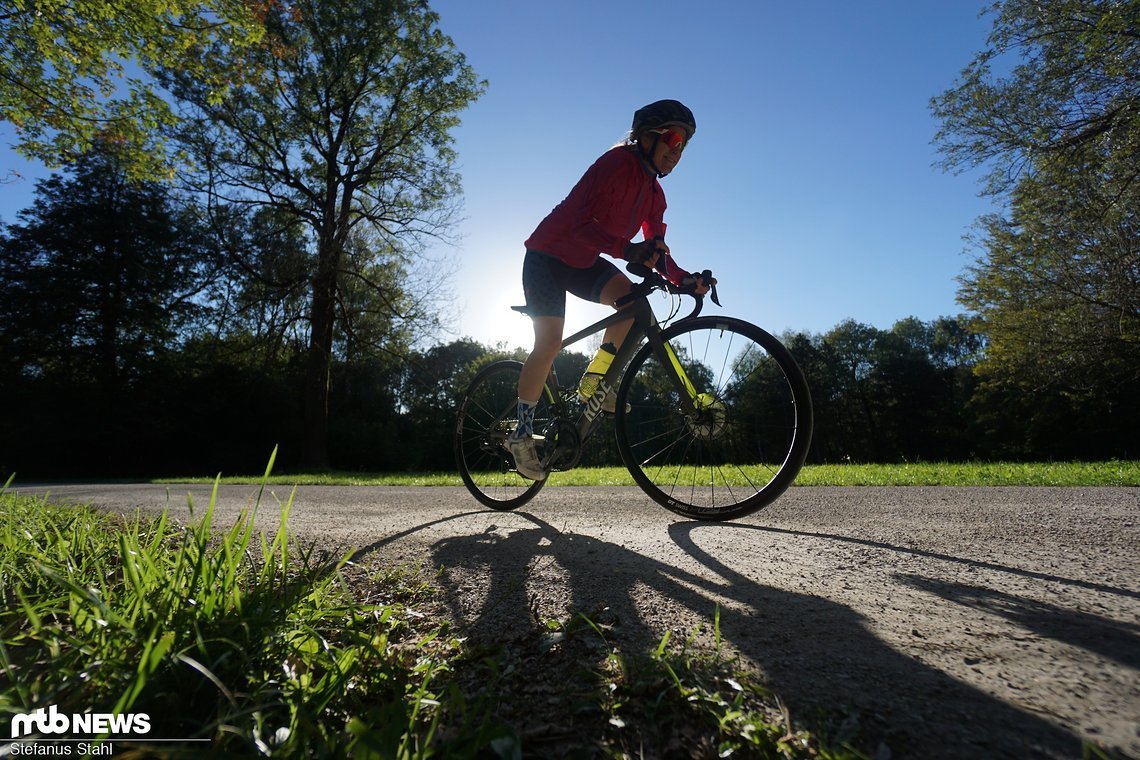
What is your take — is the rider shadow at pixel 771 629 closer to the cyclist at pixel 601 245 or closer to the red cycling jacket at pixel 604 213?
the cyclist at pixel 601 245

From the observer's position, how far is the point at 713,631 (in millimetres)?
1232

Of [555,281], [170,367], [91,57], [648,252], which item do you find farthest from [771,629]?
[170,367]

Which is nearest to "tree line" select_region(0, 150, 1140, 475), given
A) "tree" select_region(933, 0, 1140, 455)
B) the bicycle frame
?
"tree" select_region(933, 0, 1140, 455)

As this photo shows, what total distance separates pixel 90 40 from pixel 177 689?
10.2m

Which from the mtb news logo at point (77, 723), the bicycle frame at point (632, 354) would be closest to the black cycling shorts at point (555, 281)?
the bicycle frame at point (632, 354)

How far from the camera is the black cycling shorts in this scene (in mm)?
3178

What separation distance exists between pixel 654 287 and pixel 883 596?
6.50ft

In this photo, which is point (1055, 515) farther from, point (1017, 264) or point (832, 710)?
A: point (1017, 264)

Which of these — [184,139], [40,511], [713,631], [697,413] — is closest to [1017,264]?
[697,413]

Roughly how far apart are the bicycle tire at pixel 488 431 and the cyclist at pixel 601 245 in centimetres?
60

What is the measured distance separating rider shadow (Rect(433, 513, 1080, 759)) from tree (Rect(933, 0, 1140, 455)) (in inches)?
602

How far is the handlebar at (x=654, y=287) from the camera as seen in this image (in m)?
2.89

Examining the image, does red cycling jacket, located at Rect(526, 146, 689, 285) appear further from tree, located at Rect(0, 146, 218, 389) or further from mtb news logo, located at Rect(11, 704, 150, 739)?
tree, located at Rect(0, 146, 218, 389)

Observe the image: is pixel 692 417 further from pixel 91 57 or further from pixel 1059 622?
pixel 91 57
